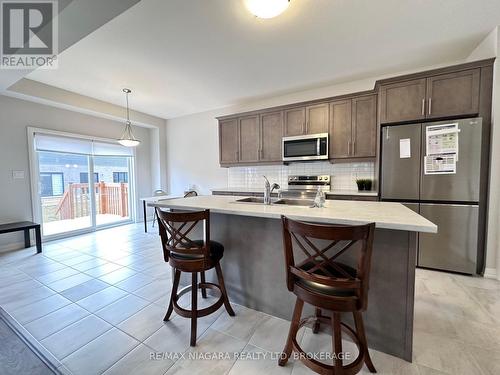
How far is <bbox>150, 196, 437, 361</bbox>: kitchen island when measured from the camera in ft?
4.48

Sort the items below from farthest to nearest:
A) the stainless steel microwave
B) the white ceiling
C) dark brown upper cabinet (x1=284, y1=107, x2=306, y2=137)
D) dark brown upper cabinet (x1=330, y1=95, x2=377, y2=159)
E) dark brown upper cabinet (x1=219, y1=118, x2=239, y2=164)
→ dark brown upper cabinet (x1=219, y1=118, x2=239, y2=164), dark brown upper cabinet (x1=284, y1=107, x2=306, y2=137), the stainless steel microwave, dark brown upper cabinet (x1=330, y1=95, x2=377, y2=159), the white ceiling

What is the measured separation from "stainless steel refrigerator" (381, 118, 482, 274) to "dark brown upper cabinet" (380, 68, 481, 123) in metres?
0.13

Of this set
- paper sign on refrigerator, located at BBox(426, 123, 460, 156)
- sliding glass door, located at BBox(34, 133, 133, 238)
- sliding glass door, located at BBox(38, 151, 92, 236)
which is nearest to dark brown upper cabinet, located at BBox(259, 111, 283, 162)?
paper sign on refrigerator, located at BBox(426, 123, 460, 156)

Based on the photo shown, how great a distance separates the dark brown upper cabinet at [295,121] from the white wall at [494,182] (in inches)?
84.7

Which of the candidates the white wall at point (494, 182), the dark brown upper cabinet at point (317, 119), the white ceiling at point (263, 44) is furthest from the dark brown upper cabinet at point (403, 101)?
the dark brown upper cabinet at point (317, 119)

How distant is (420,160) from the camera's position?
2641mm

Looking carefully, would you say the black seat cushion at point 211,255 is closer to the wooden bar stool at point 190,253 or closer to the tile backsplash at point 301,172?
the wooden bar stool at point 190,253

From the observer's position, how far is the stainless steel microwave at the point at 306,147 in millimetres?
3420

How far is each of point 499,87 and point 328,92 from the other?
1.98m

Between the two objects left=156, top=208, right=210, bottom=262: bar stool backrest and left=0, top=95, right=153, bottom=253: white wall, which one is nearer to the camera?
left=156, top=208, right=210, bottom=262: bar stool backrest

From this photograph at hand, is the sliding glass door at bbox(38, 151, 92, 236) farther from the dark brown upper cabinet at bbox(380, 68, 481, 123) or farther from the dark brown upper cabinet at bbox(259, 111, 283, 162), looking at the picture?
the dark brown upper cabinet at bbox(380, 68, 481, 123)

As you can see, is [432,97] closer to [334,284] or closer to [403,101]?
[403,101]

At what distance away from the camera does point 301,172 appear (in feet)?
13.1

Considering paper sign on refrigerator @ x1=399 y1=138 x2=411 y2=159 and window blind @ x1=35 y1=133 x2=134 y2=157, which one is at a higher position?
window blind @ x1=35 y1=133 x2=134 y2=157
